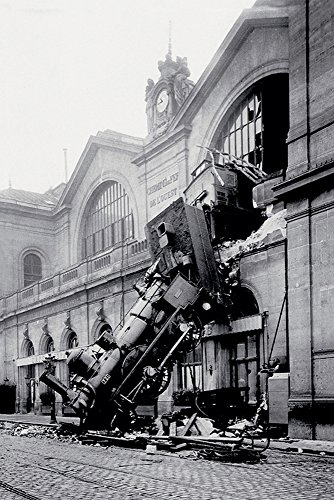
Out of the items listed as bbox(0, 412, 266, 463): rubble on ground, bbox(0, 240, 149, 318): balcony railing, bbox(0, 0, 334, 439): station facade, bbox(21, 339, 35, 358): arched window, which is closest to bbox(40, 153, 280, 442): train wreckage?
bbox(0, 412, 266, 463): rubble on ground

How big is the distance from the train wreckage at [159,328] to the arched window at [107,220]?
47.2ft

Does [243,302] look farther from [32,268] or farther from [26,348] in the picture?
[32,268]

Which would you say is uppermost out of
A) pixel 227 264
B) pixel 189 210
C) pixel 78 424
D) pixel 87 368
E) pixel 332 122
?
pixel 332 122

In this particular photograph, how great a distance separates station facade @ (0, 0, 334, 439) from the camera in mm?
16656

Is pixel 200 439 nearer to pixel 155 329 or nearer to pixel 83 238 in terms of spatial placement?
pixel 155 329

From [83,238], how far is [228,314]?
71.2 feet

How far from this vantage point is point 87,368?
61.6ft

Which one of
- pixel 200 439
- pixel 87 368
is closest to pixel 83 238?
pixel 87 368

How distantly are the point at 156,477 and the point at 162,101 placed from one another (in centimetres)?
2486

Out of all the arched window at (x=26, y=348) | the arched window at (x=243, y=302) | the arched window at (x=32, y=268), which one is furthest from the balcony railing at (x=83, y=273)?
the arched window at (x=243, y=302)

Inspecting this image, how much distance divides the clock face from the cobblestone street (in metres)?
21.4

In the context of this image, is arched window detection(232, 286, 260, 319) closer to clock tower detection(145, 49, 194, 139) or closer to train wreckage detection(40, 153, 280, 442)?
train wreckage detection(40, 153, 280, 442)

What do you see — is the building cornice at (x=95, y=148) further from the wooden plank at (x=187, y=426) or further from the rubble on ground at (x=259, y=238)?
the wooden plank at (x=187, y=426)

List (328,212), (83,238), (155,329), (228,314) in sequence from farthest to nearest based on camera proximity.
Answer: (83,238), (228,314), (155,329), (328,212)
